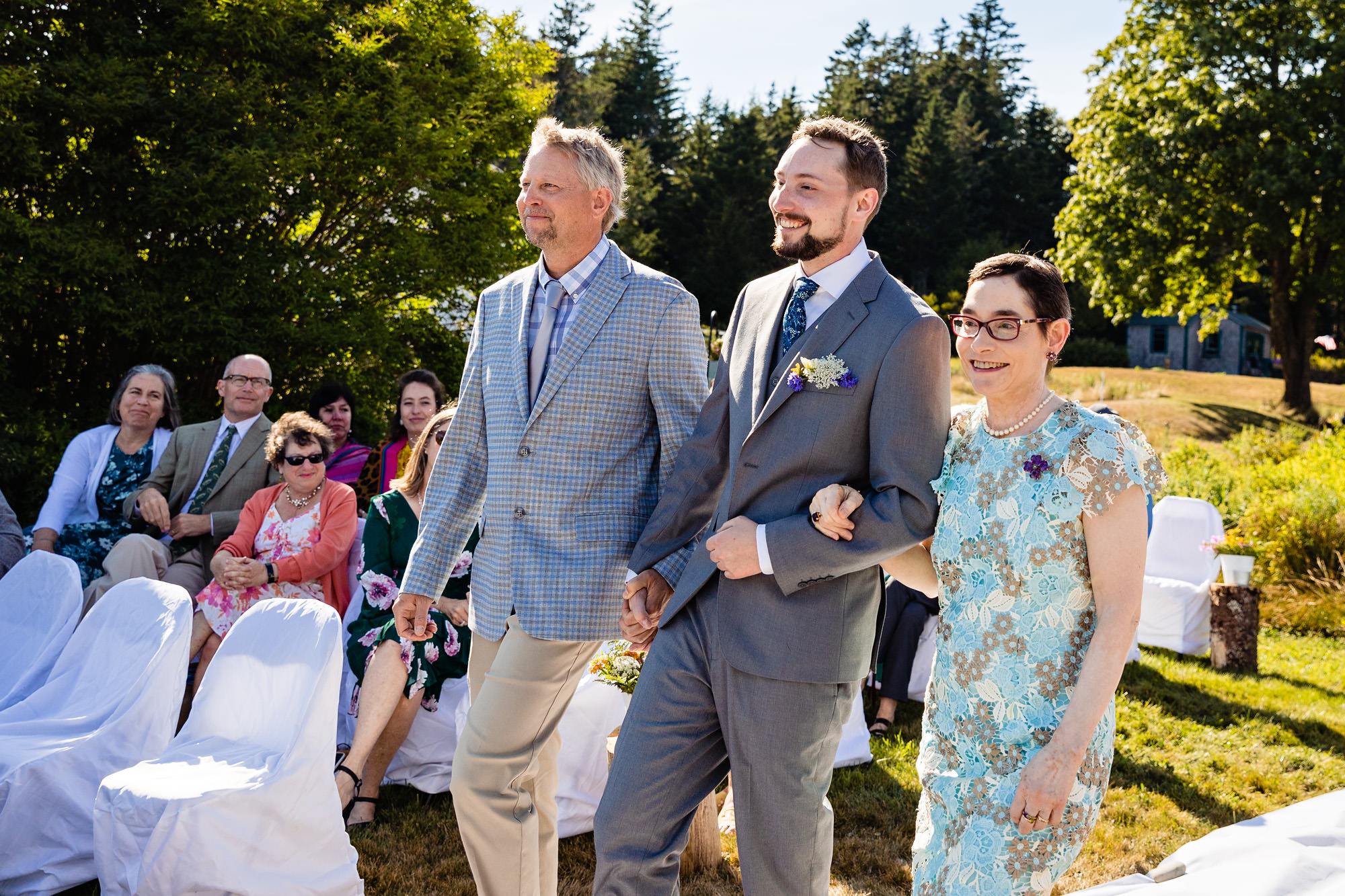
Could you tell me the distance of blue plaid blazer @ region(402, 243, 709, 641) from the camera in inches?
110

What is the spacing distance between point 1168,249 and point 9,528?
923 inches

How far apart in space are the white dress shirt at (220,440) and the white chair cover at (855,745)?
369cm

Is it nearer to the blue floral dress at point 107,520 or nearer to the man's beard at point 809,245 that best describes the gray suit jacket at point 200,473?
the blue floral dress at point 107,520

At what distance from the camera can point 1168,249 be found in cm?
2314

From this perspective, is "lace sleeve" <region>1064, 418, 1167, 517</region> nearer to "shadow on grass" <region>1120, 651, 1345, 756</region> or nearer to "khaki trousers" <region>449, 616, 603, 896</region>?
"khaki trousers" <region>449, 616, 603, 896</region>

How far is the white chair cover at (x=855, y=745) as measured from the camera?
200 inches

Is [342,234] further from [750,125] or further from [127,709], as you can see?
[750,125]

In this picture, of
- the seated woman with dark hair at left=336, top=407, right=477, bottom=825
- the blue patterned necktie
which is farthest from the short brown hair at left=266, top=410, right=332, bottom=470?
the blue patterned necktie

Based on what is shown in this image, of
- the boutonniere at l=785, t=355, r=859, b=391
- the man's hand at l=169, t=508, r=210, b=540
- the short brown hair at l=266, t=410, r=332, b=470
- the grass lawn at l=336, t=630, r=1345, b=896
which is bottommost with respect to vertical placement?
the grass lawn at l=336, t=630, r=1345, b=896

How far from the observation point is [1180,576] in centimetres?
827

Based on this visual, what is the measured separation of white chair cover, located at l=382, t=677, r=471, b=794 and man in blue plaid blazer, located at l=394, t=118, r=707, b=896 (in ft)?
5.89

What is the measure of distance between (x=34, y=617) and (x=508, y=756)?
2.79 meters

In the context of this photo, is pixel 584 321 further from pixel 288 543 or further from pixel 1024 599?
pixel 288 543

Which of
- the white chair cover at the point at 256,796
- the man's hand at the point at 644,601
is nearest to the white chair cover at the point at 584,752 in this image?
the white chair cover at the point at 256,796
